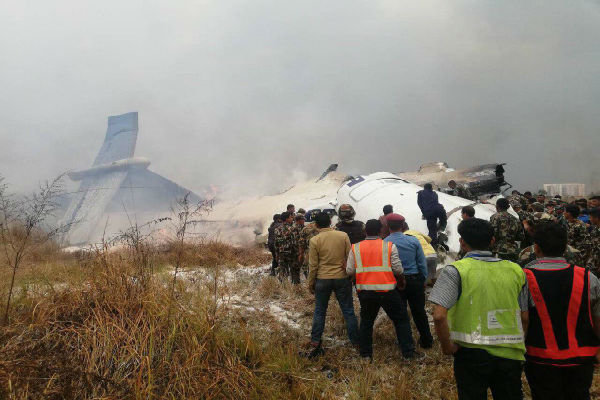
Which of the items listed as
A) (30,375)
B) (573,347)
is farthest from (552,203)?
(30,375)

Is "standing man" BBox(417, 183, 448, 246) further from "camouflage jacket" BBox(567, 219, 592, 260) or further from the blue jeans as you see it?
the blue jeans

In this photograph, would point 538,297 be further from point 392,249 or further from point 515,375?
point 392,249

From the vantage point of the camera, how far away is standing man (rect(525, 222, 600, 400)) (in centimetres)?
244

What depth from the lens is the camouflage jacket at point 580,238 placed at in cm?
545

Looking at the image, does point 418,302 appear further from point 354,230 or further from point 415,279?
point 354,230

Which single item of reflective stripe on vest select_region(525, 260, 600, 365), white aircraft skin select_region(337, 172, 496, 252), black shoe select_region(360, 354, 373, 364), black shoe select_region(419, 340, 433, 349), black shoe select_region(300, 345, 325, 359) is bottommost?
black shoe select_region(419, 340, 433, 349)

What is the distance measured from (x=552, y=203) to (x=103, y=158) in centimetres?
3039

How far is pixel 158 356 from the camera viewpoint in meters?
3.42

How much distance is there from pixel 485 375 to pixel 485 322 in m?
0.36

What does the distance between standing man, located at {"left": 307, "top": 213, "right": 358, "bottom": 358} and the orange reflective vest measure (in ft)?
1.27

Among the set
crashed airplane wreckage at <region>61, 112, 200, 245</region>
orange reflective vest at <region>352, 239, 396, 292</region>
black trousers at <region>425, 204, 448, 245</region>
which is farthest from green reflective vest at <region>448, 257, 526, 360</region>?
crashed airplane wreckage at <region>61, 112, 200, 245</region>

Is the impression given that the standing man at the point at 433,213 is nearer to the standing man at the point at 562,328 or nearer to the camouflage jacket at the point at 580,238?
the camouflage jacket at the point at 580,238

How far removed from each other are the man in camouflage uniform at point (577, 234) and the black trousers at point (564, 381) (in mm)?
3745

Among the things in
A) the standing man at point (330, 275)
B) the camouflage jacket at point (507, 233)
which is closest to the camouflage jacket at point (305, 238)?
the standing man at point (330, 275)
